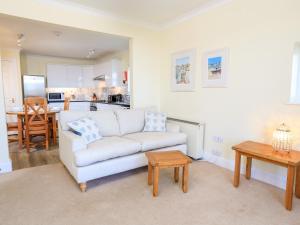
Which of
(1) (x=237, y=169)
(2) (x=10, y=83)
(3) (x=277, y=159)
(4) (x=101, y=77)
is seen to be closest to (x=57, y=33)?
(4) (x=101, y=77)

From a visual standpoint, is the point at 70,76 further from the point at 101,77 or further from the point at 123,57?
the point at 123,57

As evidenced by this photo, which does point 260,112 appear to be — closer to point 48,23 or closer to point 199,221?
point 199,221

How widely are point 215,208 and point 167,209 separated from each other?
510mm

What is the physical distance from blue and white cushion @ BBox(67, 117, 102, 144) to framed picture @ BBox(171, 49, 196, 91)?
5.97 ft

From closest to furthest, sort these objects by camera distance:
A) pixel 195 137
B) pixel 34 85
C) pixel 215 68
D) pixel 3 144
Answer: pixel 3 144
pixel 215 68
pixel 195 137
pixel 34 85

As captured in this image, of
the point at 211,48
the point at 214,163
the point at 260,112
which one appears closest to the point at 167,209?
the point at 214,163

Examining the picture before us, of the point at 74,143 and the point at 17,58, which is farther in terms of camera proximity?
the point at 17,58

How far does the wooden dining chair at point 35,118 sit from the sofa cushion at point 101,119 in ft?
4.50

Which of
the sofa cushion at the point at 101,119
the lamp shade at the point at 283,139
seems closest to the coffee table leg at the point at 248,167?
the lamp shade at the point at 283,139

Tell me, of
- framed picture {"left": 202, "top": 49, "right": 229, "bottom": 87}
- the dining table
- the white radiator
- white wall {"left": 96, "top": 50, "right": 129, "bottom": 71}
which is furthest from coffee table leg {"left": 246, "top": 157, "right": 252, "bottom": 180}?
white wall {"left": 96, "top": 50, "right": 129, "bottom": 71}

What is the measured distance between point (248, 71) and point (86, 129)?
244 centimetres

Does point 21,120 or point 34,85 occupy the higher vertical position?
point 34,85

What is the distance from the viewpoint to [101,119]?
10.6 feet

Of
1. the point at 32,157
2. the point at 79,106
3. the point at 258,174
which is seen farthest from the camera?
the point at 79,106
